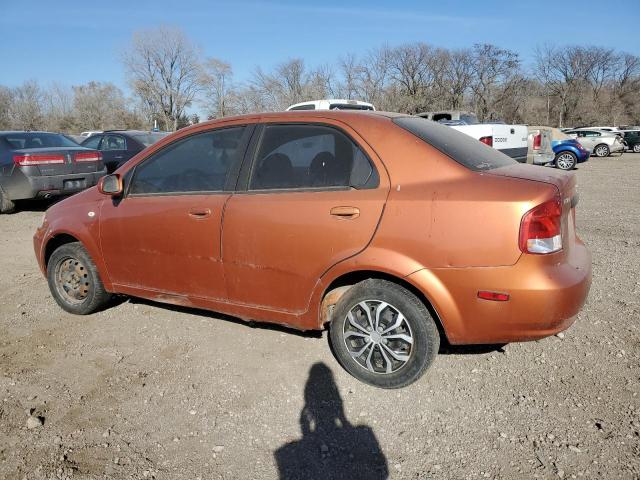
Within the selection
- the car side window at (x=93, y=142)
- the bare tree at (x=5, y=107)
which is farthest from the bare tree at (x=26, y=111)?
the car side window at (x=93, y=142)

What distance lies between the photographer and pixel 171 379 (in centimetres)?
322

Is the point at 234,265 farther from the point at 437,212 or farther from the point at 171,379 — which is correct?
the point at 437,212

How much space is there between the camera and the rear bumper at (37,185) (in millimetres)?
8570

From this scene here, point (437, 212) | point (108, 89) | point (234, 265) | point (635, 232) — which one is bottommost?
point (635, 232)

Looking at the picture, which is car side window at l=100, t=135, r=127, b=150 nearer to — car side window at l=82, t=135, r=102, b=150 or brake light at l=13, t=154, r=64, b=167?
car side window at l=82, t=135, r=102, b=150

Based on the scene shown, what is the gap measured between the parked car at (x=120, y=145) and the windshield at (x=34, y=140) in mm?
1670

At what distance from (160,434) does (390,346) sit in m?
1.41

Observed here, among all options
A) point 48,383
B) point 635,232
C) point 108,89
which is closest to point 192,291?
point 48,383

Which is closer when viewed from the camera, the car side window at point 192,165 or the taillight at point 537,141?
the car side window at point 192,165

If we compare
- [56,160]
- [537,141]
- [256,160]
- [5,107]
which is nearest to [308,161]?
[256,160]

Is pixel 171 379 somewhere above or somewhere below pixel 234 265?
below

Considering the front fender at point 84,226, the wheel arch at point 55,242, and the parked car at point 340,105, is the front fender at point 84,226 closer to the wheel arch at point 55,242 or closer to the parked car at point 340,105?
the wheel arch at point 55,242

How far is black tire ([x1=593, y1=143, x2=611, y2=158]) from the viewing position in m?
24.8

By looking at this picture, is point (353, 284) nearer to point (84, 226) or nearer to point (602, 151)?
point (84, 226)
